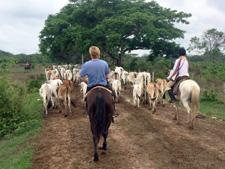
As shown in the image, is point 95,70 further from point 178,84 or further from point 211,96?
point 211,96

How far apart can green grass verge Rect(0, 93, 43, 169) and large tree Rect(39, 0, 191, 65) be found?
14.3 metres

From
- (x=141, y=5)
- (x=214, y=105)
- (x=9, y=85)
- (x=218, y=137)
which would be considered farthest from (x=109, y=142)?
(x=141, y=5)

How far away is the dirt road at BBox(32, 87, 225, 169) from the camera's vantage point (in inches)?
188

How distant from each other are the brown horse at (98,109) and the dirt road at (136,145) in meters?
0.72

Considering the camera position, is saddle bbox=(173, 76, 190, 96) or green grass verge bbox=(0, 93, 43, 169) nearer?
green grass verge bbox=(0, 93, 43, 169)

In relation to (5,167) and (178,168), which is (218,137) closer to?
(178,168)

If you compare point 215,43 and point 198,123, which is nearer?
point 198,123

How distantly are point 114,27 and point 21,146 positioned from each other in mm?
17710

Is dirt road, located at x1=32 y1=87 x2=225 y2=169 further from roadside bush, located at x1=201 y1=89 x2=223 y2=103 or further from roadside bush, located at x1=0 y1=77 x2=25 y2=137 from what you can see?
roadside bush, located at x1=201 y1=89 x2=223 y2=103

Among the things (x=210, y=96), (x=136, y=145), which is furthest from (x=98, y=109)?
(x=210, y=96)

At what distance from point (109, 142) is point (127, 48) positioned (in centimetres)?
2120

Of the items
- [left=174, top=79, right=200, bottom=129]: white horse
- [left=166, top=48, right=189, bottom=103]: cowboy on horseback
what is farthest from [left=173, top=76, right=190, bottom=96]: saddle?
[left=174, top=79, right=200, bottom=129]: white horse

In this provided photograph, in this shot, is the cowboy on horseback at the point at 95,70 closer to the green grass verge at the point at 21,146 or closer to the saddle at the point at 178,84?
the green grass verge at the point at 21,146

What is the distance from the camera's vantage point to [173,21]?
1003 inches
